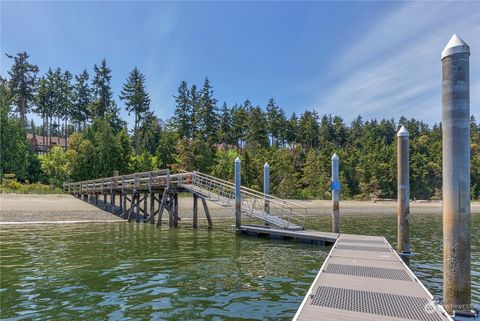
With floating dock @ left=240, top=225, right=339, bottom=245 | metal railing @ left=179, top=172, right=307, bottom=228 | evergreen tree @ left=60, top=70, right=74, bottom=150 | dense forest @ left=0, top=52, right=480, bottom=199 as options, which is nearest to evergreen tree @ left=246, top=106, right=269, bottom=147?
dense forest @ left=0, top=52, right=480, bottom=199

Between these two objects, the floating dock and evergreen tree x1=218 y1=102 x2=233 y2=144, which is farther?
evergreen tree x1=218 y1=102 x2=233 y2=144

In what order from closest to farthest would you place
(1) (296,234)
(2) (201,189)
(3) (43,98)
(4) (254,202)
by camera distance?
(1) (296,234) < (4) (254,202) < (2) (201,189) < (3) (43,98)

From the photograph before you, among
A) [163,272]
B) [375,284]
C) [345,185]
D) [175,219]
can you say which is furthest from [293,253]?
[345,185]

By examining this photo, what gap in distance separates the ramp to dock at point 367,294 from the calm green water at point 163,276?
2.83ft

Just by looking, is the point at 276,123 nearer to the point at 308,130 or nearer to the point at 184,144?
the point at 308,130

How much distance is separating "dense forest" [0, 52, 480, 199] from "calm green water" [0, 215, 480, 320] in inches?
1349

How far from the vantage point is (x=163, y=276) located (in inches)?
395

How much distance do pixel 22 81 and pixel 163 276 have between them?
208 ft

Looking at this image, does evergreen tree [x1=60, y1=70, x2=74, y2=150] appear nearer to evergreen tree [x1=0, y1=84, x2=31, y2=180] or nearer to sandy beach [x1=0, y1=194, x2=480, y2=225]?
evergreen tree [x1=0, y1=84, x2=31, y2=180]

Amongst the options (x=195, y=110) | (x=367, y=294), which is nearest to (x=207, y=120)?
(x=195, y=110)

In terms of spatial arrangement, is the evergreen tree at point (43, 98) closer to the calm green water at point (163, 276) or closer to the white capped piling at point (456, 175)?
the calm green water at point (163, 276)

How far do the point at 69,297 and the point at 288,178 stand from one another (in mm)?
47914

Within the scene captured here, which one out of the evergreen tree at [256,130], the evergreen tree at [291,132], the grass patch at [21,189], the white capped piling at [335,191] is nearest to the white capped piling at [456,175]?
the white capped piling at [335,191]

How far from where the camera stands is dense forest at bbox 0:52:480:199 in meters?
49.2
